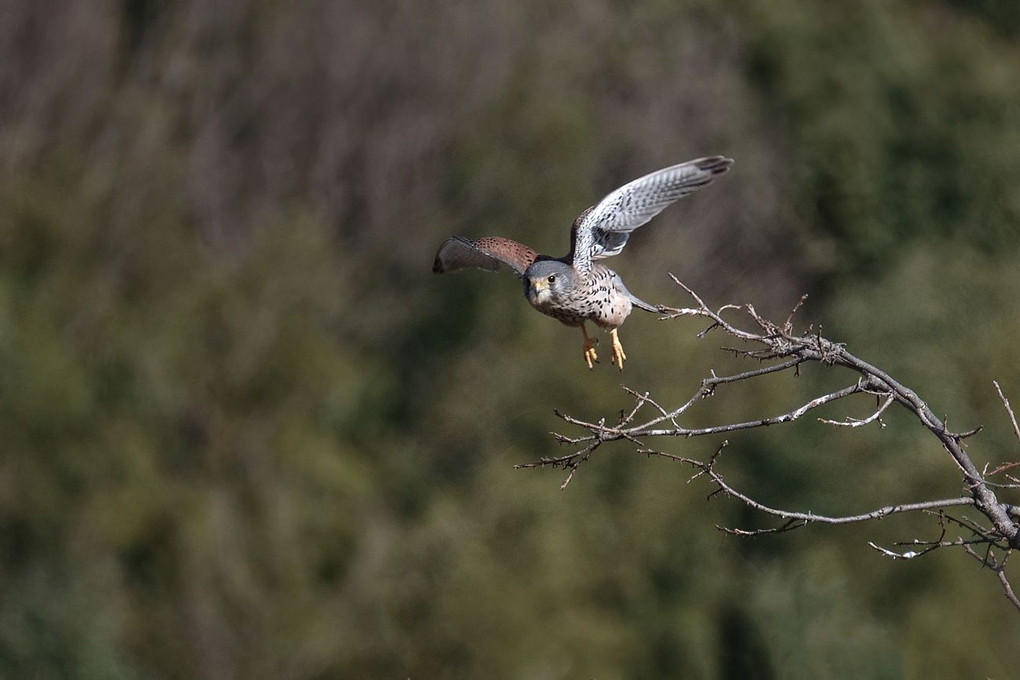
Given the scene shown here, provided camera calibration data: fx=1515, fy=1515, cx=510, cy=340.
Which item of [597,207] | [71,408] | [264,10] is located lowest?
[71,408]

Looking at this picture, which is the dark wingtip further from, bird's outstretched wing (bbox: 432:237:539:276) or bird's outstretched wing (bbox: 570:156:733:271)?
bird's outstretched wing (bbox: 432:237:539:276)

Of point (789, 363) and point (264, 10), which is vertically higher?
point (789, 363)

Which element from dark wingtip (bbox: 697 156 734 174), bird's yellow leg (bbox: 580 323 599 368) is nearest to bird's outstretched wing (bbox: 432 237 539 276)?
bird's yellow leg (bbox: 580 323 599 368)

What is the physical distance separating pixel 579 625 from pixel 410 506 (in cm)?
303

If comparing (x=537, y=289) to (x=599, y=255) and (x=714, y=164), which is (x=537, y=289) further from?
(x=714, y=164)

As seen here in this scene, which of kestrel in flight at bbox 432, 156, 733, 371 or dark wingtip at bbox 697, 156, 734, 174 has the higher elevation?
dark wingtip at bbox 697, 156, 734, 174

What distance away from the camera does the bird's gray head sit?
5105mm

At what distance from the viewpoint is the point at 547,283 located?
5.13 m

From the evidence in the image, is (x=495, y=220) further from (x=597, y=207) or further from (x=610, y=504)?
(x=597, y=207)

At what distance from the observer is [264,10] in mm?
24594

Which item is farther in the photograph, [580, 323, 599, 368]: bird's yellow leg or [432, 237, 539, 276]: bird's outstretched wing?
[432, 237, 539, 276]: bird's outstretched wing

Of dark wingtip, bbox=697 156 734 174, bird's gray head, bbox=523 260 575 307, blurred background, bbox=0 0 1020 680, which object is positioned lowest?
blurred background, bbox=0 0 1020 680

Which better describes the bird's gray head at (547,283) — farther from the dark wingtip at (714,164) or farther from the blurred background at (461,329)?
the blurred background at (461,329)


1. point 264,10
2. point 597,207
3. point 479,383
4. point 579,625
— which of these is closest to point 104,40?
point 264,10
